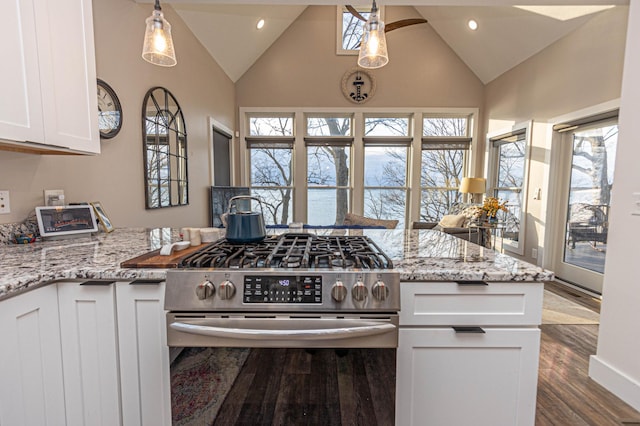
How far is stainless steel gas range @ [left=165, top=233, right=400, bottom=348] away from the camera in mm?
904

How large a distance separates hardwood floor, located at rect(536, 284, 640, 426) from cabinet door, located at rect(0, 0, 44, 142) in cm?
274

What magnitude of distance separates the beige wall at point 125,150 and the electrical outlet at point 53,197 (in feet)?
0.08

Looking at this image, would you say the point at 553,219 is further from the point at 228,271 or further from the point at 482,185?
the point at 228,271

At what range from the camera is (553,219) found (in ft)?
12.1

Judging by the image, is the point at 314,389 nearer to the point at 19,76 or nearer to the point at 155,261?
the point at 155,261

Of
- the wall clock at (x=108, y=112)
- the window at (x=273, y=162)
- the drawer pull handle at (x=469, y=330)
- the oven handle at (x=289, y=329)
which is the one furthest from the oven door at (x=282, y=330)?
the window at (x=273, y=162)

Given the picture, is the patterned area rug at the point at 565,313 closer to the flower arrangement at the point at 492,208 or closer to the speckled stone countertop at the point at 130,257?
the flower arrangement at the point at 492,208

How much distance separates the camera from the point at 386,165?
18.4 ft

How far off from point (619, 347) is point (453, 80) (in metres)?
4.94

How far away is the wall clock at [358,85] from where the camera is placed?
5309 mm

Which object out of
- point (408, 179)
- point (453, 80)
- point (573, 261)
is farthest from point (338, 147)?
point (573, 261)

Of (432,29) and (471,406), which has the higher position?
(432,29)

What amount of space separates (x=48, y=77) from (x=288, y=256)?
132 centimetres

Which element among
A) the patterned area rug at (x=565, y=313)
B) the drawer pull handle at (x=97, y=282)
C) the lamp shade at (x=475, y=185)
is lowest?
the patterned area rug at (x=565, y=313)
